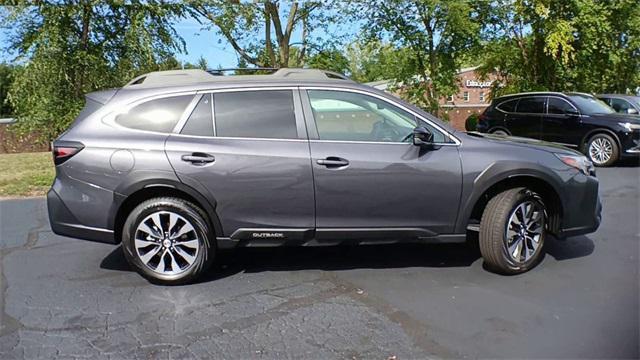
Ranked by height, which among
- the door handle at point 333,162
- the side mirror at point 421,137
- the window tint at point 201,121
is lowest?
the door handle at point 333,162

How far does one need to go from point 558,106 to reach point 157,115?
9995 millimetres

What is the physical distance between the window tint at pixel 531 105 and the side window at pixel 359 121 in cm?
867

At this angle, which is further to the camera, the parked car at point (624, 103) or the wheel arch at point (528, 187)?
the parked car at point (624, 103)

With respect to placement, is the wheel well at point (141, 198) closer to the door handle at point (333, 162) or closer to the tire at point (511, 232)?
the door handle at point (333, 162)

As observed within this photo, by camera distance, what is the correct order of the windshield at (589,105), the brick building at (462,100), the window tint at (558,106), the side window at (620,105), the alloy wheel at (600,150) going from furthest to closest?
the brick building at (462,100)
the side window at (620,105)
the window tint at (558,106)
the windshield at (589,105)
the alloy wheel at (600,150)

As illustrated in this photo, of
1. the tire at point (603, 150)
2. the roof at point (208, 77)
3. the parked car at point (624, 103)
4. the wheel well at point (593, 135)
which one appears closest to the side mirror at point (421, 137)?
the roof at point (208, 77)

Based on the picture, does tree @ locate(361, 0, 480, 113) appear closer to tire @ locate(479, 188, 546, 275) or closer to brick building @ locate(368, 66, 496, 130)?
brick building @ locate(368, 66, 496, 130)

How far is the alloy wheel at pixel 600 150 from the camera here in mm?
10852

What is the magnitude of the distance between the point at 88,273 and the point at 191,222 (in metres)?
1.23

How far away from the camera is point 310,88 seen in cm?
439

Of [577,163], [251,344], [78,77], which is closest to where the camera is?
[251,344]

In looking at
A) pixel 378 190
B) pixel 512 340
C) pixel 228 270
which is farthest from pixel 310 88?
pixel 512 340

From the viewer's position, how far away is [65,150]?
4.20 meters

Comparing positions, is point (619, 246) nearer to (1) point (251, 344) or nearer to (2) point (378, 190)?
(2) point (378, 190)
